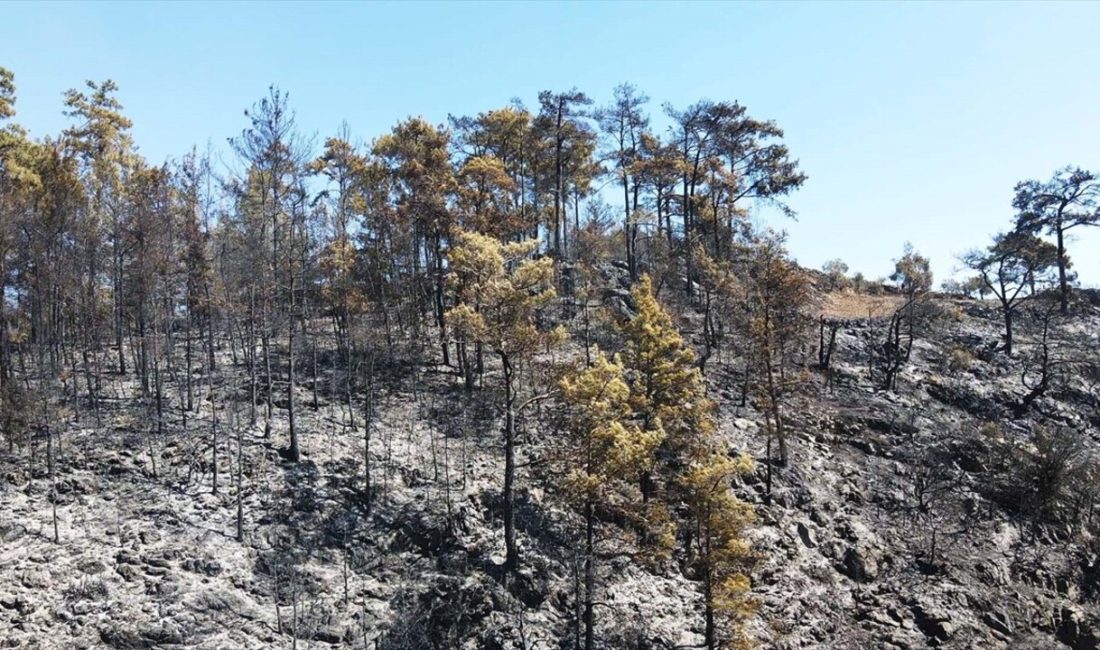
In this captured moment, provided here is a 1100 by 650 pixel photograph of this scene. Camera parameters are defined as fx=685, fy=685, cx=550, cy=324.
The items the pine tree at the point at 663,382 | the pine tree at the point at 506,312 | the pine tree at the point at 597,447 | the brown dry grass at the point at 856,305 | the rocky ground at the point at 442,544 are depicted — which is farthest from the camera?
the brown dry grass at the point at 856,305

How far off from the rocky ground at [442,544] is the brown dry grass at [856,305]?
63.4 ft

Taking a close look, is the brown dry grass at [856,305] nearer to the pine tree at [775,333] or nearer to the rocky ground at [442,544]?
the rocky ground at [442,544]

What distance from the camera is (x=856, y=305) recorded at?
198ft

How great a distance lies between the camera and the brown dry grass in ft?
178

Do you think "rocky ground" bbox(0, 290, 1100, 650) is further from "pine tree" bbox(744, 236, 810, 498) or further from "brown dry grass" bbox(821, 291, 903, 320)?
"brown dry grass" bbox(821, 291, 903, 320)

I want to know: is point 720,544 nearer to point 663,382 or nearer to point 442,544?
point 663,382

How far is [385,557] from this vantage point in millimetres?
21234

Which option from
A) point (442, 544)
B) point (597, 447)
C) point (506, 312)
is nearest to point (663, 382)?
point (597, 447)

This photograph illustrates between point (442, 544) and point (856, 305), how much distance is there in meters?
49.6

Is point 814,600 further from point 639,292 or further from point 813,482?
point 639,292

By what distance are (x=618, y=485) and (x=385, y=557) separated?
24.8 feet

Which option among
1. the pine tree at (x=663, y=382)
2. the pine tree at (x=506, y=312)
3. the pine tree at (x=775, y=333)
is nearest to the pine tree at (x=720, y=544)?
the pine tree at (x=663, y=382)

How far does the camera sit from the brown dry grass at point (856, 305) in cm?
5425

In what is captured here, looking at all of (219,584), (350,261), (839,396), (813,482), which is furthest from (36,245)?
(839,396)
